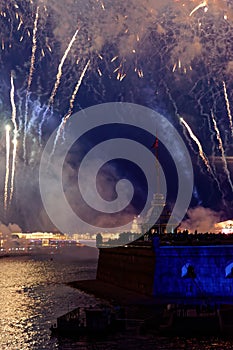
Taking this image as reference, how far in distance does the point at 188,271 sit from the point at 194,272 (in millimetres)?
632

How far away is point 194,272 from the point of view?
219ft

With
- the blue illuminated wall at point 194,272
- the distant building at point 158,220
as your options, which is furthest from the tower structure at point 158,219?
the blue illuminated wall at point 194,272

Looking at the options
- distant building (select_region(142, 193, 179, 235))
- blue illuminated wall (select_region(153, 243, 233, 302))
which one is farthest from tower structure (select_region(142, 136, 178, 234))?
blue illuminated wall (select_region(153, 243, 233, 302))

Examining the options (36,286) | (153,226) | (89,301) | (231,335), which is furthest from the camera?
(36,286)

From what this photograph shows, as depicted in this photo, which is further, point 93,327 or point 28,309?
point 28,309

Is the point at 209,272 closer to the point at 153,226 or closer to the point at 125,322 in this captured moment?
the point at 125,322

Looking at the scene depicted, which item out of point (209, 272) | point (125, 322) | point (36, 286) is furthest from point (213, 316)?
point (36, 286)

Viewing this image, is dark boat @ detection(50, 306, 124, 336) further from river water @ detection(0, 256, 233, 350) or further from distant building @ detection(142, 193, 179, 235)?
distant building @ detection(142, 193, 179, 235)

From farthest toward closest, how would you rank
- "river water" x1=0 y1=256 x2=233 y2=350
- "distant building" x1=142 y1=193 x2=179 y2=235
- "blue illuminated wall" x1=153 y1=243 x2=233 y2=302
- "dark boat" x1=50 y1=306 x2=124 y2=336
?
"distant building" x1=142 y1=193 x2=179 y2=235 → "blue illuminated wall" x1=153 y1=243 x2=233 y2=302 → "dark boat" x1=50 y1=306 x2=124 y2=336 → "river water" x1=0 y1=256 x2=233 y2=350

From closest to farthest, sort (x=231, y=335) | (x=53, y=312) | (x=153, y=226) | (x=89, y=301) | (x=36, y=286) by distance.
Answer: (x=231, y=335) → (x=53, y=312) → (x=89, y=301) → (x=153, y=226) → (x=36, y=286)

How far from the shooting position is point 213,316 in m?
54.9

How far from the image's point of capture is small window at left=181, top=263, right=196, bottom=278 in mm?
66938

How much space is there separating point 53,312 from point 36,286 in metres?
38.4

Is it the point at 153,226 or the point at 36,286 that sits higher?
the point at 153,226
